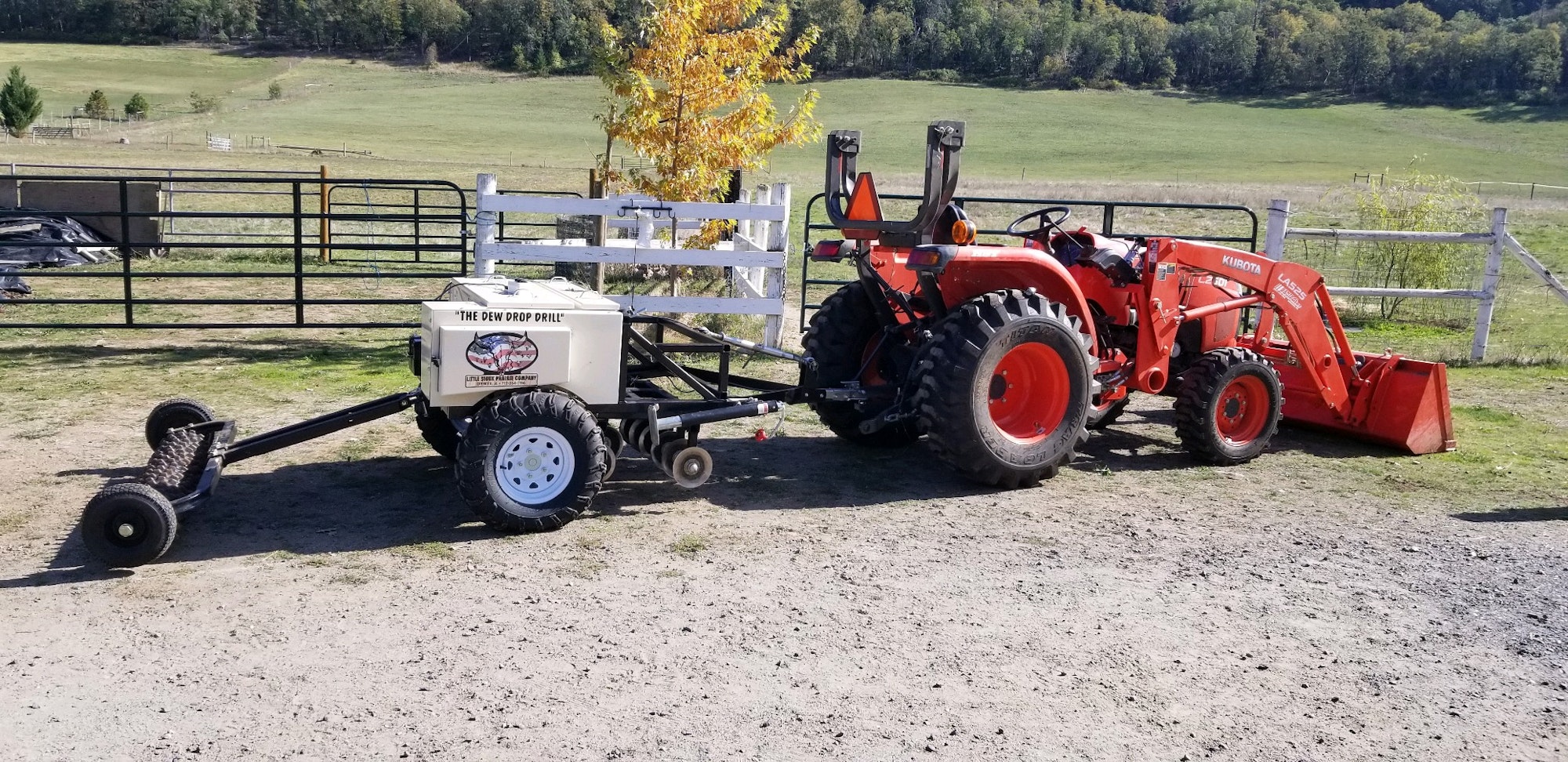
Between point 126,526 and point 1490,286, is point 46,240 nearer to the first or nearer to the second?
point 126,526

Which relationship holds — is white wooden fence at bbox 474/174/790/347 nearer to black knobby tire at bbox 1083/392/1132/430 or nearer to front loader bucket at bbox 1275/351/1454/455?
black knobby tire at bbox 1083/392/1132/430

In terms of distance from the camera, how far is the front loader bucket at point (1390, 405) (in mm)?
8609

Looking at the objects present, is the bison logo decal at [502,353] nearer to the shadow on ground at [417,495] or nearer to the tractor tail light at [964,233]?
→ the shadow on ground at [417,495]

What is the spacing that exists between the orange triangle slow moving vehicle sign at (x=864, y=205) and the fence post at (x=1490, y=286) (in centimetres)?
769

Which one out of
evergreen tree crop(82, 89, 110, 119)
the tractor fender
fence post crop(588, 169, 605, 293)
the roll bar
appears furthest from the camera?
evergreen tree crop(82, 89, 110, 119)

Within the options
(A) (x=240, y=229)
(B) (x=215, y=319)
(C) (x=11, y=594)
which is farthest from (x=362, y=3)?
(C) (x=11, y=594)

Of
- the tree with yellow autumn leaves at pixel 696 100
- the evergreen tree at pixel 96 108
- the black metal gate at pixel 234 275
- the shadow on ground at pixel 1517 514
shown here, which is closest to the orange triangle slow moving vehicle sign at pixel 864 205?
the shadow on ground at pixel 1517 514

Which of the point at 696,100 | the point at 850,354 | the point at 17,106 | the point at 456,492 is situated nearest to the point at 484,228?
the point at 696,100

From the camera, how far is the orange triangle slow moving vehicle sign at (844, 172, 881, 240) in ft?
24.8

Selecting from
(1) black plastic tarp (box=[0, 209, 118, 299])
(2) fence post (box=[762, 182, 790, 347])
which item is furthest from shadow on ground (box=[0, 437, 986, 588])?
(1) black plastic tarp (box=[0, 209, 118, 299])

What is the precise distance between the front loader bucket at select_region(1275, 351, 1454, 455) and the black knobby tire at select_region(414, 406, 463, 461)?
17.8ft

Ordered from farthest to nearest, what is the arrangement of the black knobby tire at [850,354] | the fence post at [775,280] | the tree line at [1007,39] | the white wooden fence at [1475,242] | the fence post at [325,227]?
the tree line at [1007,39], the fence post at [325,227], the white wooden fence at [1475,242], the fence post at [775,280], the black knobby tire at [850,354]

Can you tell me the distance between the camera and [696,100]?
13000 mm

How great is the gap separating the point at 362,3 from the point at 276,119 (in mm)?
50050
